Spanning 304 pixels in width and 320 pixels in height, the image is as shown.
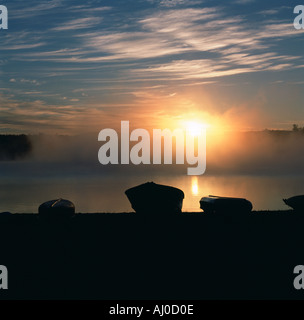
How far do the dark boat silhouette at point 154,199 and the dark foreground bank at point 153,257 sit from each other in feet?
3.89

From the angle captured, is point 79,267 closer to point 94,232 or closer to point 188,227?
point 94,232

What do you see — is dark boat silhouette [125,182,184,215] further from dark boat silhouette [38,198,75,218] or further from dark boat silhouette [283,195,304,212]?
dark boat silhouette [283,195,304,212]

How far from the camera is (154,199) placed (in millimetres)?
27125

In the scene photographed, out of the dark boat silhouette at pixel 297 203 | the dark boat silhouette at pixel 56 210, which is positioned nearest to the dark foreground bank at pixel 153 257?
the dark boat silhouette at pixel 56 210

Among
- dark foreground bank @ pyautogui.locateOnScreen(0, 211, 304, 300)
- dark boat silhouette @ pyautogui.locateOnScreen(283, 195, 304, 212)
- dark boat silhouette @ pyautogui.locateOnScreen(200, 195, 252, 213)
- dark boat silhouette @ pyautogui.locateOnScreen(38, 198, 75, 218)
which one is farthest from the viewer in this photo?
dark boat silhouette @ pyautogui.locateOnScreen(283, 195, 304, 212)

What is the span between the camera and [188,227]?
933 inches

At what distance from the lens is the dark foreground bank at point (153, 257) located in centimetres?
1672

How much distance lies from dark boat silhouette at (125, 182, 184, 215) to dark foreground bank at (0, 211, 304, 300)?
3.89 ft

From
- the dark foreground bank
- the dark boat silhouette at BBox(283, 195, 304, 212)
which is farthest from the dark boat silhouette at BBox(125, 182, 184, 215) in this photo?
the dark boat silhouette at BBox(283, 195, 304, 212)

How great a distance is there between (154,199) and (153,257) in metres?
7.84

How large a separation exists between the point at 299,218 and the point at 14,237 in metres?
15.8

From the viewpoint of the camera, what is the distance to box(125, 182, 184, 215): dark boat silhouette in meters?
27.0

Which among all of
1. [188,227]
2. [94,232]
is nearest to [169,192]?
[188,227]

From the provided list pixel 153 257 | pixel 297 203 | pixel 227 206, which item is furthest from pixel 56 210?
pixel 297 203
